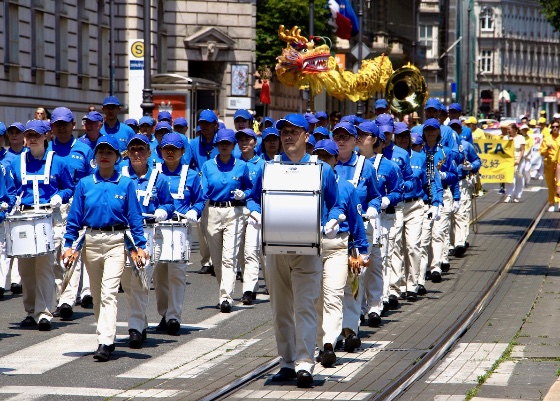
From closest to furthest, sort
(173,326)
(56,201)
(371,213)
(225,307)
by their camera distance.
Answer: (371,213), (173,326), (56,201), (225,307)

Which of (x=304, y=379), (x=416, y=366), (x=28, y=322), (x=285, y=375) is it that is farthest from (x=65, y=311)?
(x=304, y=379)

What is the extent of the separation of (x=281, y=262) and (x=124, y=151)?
23.3ft

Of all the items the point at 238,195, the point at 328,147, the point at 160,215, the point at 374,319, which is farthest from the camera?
the point at 238,195

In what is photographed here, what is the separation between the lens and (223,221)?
16547 mm

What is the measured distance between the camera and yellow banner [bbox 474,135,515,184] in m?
32.7

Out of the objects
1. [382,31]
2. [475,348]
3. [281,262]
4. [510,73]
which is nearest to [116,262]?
[281,262]

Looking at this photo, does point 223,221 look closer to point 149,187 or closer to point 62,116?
point 62,116

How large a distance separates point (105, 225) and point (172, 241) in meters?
1.48

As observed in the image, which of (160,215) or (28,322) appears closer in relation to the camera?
(160,215)

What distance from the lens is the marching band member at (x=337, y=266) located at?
11836 mm

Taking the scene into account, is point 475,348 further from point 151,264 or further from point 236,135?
point 236,135

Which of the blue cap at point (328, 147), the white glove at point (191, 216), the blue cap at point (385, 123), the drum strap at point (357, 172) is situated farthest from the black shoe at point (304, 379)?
the blue cap at point (385, 123)

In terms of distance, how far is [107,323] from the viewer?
12.4 m

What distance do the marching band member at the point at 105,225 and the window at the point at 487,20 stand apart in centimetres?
15814
